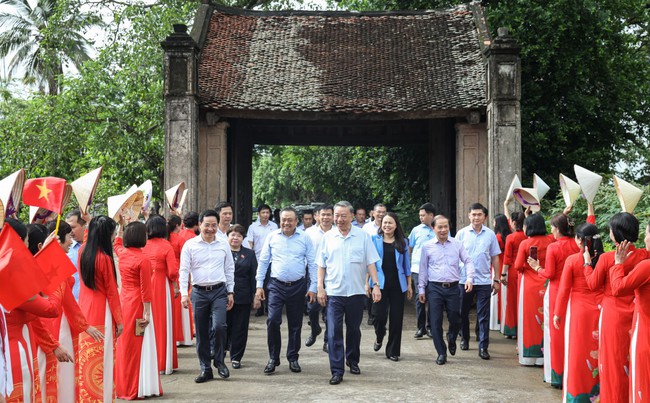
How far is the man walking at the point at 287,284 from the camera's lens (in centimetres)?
904

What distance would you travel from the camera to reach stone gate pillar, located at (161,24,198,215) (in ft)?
56.6

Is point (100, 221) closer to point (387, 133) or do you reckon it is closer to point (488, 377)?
point (488, 377)

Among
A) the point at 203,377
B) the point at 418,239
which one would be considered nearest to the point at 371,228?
the point at 418,239

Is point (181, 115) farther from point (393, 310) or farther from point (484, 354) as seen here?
point (484, 354)

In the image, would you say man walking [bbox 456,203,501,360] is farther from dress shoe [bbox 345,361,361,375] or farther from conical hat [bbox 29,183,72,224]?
conical hat [bbox 29,183,72,224]

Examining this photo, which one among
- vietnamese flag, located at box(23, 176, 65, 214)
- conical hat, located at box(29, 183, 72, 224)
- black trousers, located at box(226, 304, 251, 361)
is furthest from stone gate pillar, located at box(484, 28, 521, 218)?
vietnamese flag, located at box(23, 176, 65, 214)

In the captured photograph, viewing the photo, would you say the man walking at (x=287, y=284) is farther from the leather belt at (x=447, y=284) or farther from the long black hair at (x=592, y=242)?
the long black hair at (x=592, y=242)

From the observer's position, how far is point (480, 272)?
10.4 metres

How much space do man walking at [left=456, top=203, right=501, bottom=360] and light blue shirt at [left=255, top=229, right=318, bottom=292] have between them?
245cm

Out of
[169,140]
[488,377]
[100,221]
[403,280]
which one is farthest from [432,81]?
[100,221]

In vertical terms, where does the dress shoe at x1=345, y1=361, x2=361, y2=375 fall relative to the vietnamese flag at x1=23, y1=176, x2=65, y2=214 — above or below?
below

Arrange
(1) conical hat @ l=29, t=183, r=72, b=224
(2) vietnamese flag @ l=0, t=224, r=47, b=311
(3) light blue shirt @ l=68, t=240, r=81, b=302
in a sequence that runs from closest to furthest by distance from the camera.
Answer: (2) vietnamese flag @ l=0, t=224, r=47, b=311 < (1) conical hat @ l=29, t=183, r=72, b=224 < (3) light blue shirt @ l=68, t=240, r=81, b=302

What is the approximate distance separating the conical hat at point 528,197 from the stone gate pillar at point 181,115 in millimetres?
8322

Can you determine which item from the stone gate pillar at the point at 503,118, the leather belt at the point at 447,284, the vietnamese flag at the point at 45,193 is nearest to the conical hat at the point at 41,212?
the vietnamese flag at the point at 45,193
